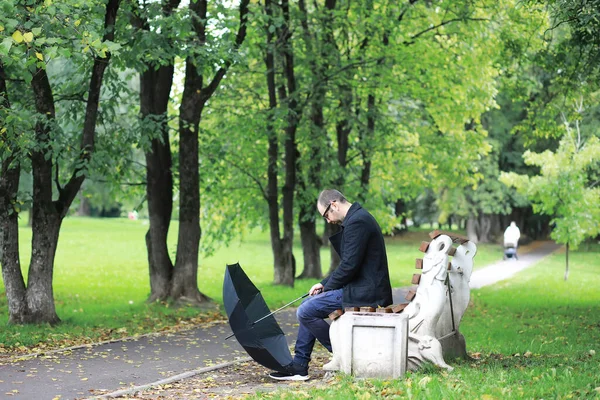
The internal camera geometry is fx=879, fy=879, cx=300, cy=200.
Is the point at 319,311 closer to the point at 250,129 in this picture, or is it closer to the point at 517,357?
the point at 517,357

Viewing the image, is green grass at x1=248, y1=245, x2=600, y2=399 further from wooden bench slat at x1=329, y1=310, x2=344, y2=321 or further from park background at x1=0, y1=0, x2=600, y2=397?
wooden bench slat at x1=329, y1=310, x2=344, y2=321

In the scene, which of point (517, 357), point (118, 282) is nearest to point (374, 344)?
point (517, 357)

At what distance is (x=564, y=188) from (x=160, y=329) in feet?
57.8

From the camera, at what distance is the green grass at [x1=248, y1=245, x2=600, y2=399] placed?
689 centimetres

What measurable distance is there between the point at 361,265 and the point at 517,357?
2727 millimetres

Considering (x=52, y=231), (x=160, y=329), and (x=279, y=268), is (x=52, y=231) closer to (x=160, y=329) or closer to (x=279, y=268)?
(x=160, y=329)

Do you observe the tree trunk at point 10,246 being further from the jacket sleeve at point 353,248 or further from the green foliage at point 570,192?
the green foliage at point 570,192

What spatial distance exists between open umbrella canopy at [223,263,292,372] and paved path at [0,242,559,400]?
1215 mm

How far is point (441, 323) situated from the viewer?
28.5 ft

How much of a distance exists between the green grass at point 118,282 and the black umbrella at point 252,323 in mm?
4188

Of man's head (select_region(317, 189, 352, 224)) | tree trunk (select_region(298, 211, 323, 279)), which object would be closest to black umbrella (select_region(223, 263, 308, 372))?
man's head (select_region(317, 189, 352, 224))

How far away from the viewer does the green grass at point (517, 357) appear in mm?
6891

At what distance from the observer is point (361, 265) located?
8.11m

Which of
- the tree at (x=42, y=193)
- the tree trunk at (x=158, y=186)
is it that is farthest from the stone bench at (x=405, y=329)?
Answer: the tree trunk at (x=158, y=186)
